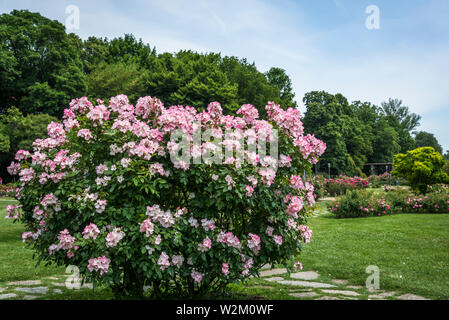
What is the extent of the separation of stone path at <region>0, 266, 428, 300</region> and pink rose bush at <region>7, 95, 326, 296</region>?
1126 mm

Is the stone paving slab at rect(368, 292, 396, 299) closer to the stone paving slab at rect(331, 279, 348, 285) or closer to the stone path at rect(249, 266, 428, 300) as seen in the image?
the stone path at rect(249, 266, 428, 300)

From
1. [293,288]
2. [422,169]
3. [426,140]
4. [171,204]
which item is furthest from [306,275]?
[426,140]


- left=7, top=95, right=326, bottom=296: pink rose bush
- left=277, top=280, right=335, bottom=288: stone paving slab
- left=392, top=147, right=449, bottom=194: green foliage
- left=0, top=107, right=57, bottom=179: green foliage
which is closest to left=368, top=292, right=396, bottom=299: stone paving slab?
left=277, top=280, right=335, bottom=288: stone paving slab

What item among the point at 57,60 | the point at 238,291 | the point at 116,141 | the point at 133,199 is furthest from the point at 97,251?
the point at 57,60

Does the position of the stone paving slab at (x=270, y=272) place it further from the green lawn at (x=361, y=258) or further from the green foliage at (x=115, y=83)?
the green foliage at (x=115, y=83)

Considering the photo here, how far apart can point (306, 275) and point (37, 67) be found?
28.3 meters

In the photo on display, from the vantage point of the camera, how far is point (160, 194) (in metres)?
3.74

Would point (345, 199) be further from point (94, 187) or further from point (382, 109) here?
point (382, 109)

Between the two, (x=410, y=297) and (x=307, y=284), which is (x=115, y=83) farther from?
(x=410, y=297)

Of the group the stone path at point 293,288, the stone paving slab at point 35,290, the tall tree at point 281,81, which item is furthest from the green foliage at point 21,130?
the tall tree at point 281,81

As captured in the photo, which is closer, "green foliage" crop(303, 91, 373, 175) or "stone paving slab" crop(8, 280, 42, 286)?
"stone paving slab" crop(8, 280, 42, 286)

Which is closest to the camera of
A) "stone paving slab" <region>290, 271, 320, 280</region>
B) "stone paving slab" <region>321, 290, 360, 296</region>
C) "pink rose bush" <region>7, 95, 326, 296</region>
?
"pink rose bush" <region>7, 95, 326, 296</region>

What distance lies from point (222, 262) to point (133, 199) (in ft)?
3.49

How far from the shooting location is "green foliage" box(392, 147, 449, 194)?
16.8 meters
